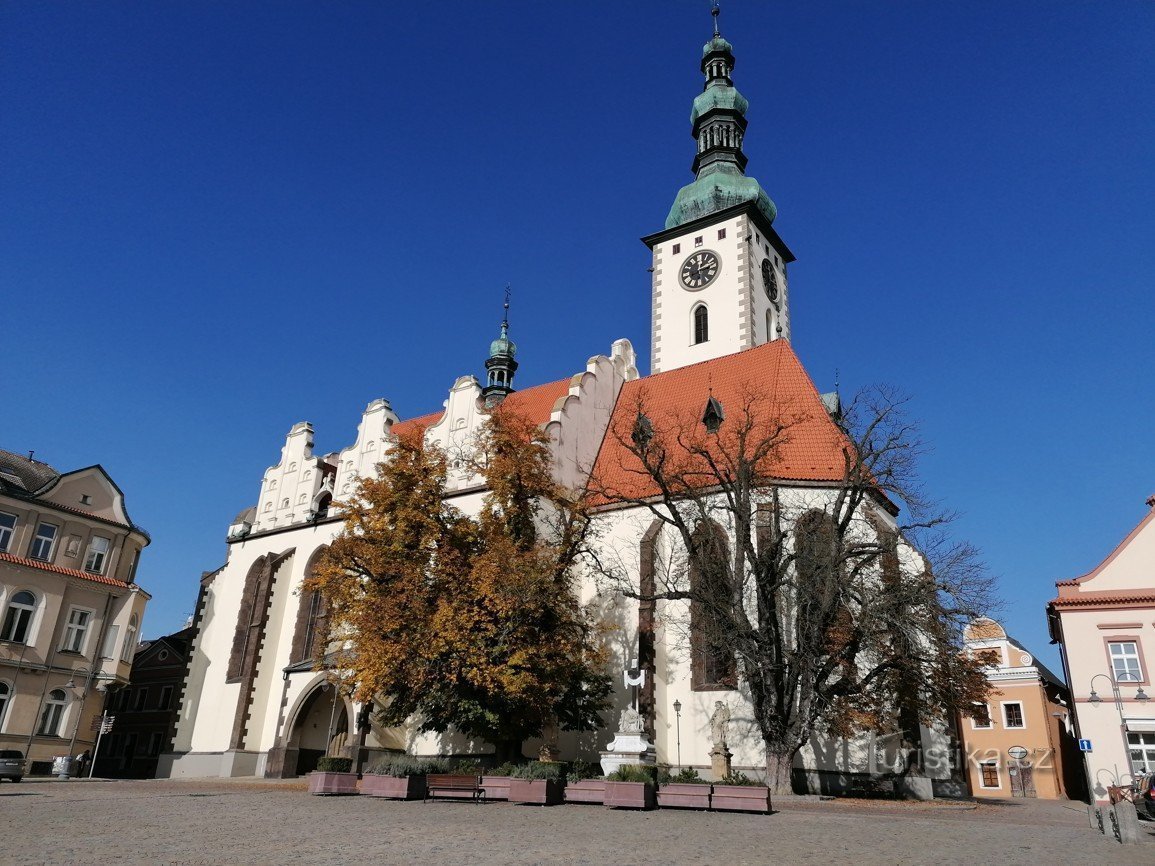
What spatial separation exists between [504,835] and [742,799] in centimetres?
520

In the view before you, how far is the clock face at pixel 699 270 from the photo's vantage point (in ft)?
112

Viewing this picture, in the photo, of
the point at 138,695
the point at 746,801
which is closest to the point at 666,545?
Result: the point at 746,801

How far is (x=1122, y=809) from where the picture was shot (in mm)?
11930

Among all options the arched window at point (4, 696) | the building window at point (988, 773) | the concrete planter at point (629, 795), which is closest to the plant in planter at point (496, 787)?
the concrete planter at point (629, 795)

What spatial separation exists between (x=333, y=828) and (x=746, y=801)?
6.87m

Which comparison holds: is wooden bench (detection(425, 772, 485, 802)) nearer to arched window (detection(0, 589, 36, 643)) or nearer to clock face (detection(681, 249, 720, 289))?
arched window (detection(0, 589, 36, 643))

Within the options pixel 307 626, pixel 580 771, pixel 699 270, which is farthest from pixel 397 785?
pixel 699 270

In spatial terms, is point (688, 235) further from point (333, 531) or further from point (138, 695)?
point (138, 695)

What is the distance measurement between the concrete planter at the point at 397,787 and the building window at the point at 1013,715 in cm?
3392

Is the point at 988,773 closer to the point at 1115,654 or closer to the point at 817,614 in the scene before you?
the point at 1115,654

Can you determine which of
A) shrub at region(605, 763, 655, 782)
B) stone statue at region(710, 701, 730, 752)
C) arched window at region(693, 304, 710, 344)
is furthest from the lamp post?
arched window at region(693, 304, 710, 344)

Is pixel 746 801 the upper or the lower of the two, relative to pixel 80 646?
lower

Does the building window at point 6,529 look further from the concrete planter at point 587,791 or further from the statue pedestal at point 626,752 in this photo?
the concrete planter at point 587,791

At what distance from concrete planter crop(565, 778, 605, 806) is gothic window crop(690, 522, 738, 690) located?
17.5ft
